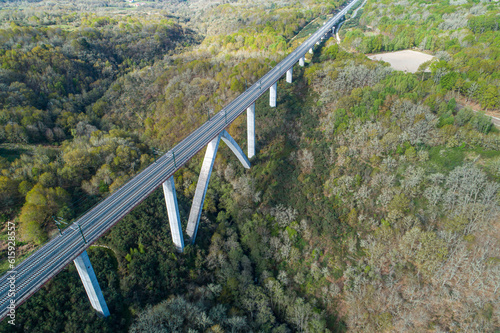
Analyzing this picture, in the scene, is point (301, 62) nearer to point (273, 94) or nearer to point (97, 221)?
point (273, 94)

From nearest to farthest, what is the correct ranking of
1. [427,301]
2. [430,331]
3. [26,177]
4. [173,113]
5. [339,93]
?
[430,331] → [427,301] → [26,177] → [339,93] → [173,113]

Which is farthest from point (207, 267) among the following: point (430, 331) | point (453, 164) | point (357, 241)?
point (453, 164)

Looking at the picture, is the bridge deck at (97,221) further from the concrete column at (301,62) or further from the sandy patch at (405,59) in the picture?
the sandy patch at (405,59)

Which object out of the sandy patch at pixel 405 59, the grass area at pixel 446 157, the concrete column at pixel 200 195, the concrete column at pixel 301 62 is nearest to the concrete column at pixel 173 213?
the concrete column at pixel 200 195

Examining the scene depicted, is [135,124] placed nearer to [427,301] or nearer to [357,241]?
[357,241]

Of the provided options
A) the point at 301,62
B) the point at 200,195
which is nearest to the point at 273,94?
the point at 301,62

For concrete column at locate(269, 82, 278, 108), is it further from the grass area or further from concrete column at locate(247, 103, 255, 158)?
the grass area
